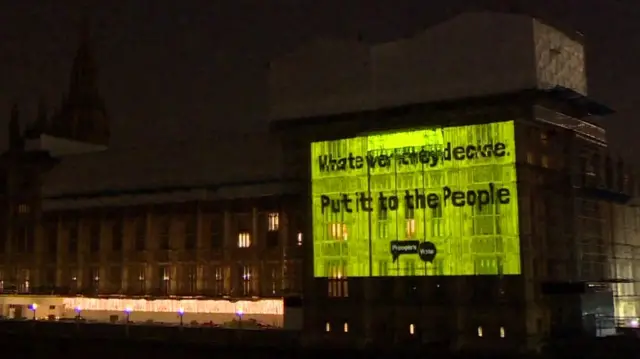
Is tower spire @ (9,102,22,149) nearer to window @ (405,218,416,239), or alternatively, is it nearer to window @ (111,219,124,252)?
window @ (111,219,124,252)

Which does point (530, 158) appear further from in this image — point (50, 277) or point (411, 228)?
point (50, 277)

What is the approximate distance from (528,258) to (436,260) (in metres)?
6.59

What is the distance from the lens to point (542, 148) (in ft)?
188

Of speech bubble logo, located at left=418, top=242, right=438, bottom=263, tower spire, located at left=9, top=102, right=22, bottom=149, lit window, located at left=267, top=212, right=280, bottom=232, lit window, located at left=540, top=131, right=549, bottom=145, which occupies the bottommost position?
speech bubble logo, located at left=418, top=242, right=438, bottom=263

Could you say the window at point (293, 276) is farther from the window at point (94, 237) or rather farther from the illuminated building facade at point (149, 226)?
the window at point (94, 237)

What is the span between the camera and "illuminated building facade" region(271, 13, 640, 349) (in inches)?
2130

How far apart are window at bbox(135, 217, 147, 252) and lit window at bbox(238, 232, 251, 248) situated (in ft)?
36.5

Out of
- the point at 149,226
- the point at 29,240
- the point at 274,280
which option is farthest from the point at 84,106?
the point at 274,280

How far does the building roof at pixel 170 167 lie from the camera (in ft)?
252

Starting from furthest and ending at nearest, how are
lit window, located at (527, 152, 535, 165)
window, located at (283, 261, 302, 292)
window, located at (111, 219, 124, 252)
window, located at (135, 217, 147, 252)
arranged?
window, located at (111, 219, 124, 252)
window, located at (135, 217, 147, 252)
window, located at (283, 261, 302, 292)
lit window, located at (527, 152, 535, 165)

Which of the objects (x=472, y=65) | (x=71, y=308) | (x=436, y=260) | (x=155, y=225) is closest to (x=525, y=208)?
(x=436, y=260)

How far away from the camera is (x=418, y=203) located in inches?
2256

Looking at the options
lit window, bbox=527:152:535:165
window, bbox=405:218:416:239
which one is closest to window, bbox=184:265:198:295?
window, bbox=405:218:416:239

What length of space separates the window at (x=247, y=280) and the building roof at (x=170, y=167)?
27.6 ft
